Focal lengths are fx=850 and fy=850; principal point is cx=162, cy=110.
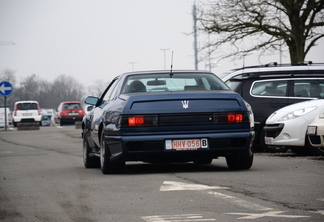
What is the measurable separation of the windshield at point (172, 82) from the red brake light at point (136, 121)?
2.64 feet

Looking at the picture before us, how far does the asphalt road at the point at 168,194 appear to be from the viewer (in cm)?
690

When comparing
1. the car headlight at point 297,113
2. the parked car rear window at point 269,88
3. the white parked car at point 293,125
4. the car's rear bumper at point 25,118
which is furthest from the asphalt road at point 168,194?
the car's rear bumper at point 25,118

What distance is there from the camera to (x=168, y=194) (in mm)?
8391

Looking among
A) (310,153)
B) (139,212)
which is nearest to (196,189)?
(139,212)

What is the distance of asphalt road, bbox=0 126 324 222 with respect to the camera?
22.6 ft

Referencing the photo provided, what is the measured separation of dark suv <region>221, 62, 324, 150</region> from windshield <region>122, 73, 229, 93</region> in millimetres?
4920

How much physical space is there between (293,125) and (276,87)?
2258 mm

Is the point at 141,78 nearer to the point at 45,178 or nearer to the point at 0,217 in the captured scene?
the point at 45,178

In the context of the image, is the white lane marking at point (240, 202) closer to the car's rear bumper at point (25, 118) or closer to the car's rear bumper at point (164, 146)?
the car's rear bumper at point (164, 146)

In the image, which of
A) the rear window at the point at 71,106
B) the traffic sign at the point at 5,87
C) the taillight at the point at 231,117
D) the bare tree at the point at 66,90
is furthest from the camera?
the bare tree at the point at 66,90

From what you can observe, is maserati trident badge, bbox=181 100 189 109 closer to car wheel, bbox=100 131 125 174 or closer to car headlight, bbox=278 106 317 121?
car wheel, bbox=100 131 125 174

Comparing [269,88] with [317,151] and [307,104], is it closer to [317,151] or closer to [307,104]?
[307,104]

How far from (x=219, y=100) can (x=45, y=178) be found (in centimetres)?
245

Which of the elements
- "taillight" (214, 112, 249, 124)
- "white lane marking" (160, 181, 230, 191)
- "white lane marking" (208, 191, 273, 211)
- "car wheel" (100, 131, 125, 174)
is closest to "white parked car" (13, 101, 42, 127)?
"car wheel" (100, 131, 125, 174)
